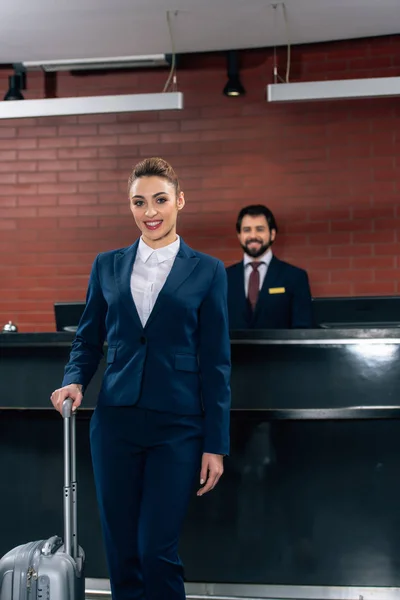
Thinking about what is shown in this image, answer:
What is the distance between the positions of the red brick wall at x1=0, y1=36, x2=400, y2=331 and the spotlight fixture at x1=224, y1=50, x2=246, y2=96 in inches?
4.6

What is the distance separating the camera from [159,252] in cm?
210

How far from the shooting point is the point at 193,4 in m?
4.38

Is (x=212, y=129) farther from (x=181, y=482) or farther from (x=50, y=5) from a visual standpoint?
(x=181, y=482)

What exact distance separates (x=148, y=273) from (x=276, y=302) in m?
1.79

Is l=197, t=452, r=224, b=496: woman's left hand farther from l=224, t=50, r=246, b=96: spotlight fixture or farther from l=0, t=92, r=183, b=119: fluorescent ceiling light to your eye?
l=224, t=50, r=246, b=96: spotlight fixture

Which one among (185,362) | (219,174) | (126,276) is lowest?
(185,362)

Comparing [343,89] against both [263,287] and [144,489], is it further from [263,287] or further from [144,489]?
[144,489]

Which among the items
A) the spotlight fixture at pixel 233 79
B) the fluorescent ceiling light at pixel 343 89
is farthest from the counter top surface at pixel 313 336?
the spotlight fixture at pixel 233 79

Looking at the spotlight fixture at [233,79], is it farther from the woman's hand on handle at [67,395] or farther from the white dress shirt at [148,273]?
the woman's hand on handle at [67,395]

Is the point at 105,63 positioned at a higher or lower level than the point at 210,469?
higher

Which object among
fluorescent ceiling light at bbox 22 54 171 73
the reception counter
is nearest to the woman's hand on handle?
the reception counter

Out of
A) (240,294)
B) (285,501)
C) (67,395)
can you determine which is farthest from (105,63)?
(67,395)

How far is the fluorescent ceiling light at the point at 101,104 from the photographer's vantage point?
3.85 metres

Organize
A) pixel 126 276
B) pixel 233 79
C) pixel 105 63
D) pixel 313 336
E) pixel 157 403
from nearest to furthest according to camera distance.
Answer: pixel 157 403 → pixel 126 276 → pixel 313 336 → pixel 233 79 → pixel 105 63
